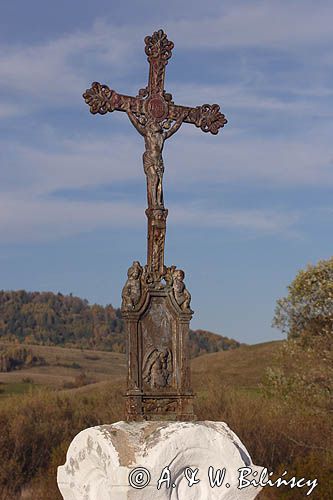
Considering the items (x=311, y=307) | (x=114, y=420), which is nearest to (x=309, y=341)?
(x=311, y=307)

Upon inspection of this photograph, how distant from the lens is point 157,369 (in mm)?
9531

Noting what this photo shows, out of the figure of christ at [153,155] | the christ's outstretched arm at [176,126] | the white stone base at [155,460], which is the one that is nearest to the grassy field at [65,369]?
the christ's outstretched arm at [176,126]

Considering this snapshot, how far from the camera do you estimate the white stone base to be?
8.41 metres

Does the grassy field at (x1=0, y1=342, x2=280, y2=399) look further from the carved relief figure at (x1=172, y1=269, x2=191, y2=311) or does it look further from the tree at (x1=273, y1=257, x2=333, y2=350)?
the carved relief figure at (x1=172, y1=269, x2=191, y2=311)

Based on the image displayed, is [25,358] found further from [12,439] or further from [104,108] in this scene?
[104,108]

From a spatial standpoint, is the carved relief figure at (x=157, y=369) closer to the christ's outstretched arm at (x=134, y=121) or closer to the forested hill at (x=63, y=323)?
the christ's outstretched arm at (x=134, y=121)

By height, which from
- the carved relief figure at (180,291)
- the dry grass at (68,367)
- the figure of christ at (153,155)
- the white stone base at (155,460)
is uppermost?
the dry grass at (68,367)

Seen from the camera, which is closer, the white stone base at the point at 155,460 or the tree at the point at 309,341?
the white stone base at the point at 155,460

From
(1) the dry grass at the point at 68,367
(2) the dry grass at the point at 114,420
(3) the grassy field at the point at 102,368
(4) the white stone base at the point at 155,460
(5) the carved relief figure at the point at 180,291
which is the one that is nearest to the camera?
(4) the white stone base at the point at 155,460

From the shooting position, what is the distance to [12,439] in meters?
24.6

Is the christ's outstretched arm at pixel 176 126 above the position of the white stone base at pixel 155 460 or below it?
above

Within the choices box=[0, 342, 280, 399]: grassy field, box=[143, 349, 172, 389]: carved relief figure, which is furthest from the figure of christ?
box=[0, 342, 280, 399]: grassy field

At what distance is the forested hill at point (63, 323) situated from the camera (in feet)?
250

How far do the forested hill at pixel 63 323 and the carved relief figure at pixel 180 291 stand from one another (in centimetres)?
6261
